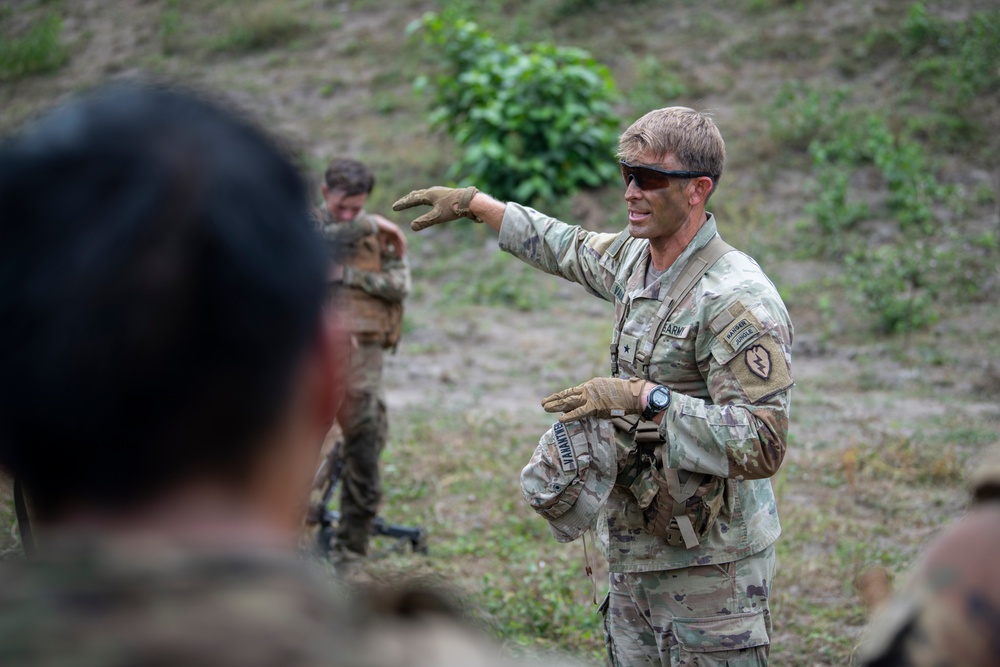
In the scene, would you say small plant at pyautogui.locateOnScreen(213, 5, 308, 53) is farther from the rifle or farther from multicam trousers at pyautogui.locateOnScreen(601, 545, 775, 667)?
multicam trousers at pyautogui.locateOnScreen(601, 545, 775, 667)

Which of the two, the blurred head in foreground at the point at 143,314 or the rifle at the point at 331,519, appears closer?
the blurred head in foreground at the point at 143,314

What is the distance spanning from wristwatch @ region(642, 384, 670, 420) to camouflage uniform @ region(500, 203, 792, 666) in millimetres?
21

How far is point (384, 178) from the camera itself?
42.0ft

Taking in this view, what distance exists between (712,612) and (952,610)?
2.05 meters

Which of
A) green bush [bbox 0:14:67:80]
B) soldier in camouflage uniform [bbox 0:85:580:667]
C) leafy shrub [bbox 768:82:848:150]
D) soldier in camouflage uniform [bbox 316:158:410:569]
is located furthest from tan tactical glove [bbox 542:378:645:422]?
green bush [bbox 0:14:67:80]

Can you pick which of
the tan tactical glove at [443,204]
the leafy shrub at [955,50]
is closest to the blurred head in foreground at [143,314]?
the tan tactical glove at [443,204]

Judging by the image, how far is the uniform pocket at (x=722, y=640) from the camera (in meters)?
2.90

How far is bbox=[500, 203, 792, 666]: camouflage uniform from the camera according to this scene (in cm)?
275

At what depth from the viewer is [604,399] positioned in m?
2.82

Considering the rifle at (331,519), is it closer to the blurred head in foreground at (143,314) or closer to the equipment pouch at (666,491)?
the equipment pouch at (666,491)

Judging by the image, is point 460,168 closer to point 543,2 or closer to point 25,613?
point 543,2

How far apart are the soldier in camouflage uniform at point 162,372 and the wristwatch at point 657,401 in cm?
194

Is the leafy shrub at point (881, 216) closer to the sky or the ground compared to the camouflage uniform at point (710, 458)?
closer to the ground

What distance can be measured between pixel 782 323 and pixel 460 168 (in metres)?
9.54
